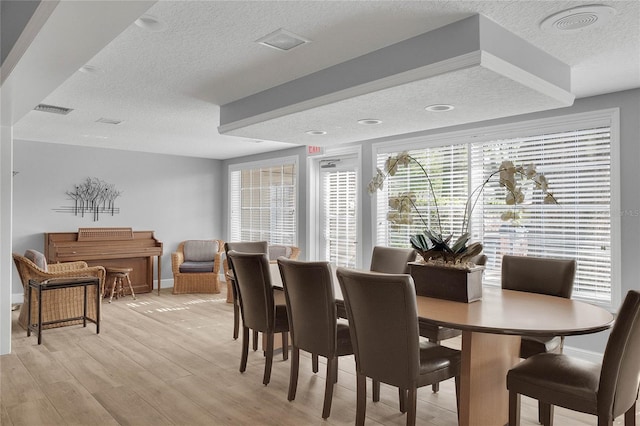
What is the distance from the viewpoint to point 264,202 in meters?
7.89

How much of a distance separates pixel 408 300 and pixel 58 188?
645cm

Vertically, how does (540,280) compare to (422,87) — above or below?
below

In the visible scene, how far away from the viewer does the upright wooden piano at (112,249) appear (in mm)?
6688

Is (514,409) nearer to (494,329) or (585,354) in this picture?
(494,329)

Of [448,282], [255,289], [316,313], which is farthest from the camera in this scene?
[255,289]

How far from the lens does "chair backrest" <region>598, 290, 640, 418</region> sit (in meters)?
2.04

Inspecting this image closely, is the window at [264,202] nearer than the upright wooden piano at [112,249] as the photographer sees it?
No

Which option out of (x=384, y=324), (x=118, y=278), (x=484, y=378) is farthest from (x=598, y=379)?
(x=118, y=278)

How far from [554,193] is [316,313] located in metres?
2.63

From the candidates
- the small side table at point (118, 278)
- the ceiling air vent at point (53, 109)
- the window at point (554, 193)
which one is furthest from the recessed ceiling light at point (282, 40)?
the small side table at point (118, 278)

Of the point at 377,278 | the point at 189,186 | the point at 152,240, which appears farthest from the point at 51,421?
the point at 189,186

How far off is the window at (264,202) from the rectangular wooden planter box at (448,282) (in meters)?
4.29

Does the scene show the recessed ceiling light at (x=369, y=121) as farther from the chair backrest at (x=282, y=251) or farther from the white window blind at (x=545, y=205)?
the chair backrest at (x=282, y=251)

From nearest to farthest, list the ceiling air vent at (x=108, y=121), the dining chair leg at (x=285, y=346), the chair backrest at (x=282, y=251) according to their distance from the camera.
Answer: the dining chair leg at (x=285, y=346) < the ceiling air vent at (x=108, y=121) < the chair backrest at (x=282, y=251)
